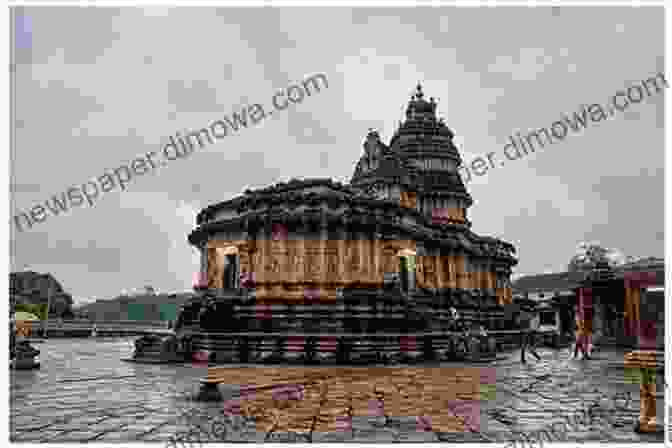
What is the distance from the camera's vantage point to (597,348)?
28.1 meters

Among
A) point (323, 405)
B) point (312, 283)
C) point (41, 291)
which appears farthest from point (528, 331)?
point (41, 291)

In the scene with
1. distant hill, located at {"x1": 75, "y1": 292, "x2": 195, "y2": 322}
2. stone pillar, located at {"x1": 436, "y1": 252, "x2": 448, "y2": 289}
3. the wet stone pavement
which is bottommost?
Result: distant hill, located at {"x1": 75, "y1": 292, "x2": 195, "y2": 322}

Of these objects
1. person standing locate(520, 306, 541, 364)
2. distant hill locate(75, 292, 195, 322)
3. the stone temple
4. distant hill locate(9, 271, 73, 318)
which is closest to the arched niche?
the stone temple

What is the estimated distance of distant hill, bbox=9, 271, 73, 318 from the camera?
6009cm

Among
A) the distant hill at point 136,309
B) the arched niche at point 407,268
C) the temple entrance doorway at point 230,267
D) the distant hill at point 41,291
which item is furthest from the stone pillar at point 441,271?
the distant hill at point 41,291

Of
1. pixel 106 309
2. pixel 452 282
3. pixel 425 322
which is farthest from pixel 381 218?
pixel 106 309

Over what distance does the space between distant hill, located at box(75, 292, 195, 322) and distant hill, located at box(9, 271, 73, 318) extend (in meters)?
6.67

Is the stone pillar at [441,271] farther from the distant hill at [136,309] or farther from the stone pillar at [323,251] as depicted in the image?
the distant hill at [136,309]

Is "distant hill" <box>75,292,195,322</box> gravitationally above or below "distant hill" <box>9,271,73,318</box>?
below

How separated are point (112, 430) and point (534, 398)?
7866mm

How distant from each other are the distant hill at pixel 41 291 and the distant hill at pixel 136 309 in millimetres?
6670

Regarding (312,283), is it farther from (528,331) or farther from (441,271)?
(528,331)

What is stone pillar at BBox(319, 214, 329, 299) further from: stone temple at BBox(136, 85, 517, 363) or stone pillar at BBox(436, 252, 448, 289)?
stone pillar at BBox(436, 252, 448, 289)

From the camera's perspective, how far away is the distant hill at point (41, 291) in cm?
6009
